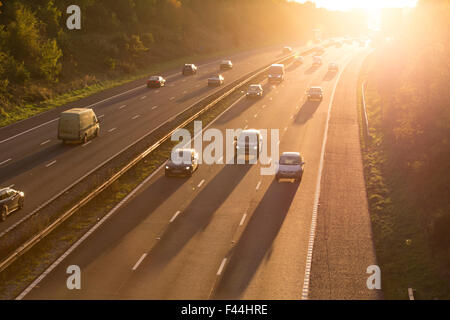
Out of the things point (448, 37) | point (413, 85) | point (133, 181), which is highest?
point (448, 37)

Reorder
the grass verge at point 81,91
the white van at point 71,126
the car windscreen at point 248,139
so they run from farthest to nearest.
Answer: the grass verge at point 81,91
the white van at point 71,126
the car windscreen at point 248,139

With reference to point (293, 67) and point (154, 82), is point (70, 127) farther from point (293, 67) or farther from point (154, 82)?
point (293, 67)

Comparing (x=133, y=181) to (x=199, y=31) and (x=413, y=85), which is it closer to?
(x=413, y=85)

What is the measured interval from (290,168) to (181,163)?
22.9ft

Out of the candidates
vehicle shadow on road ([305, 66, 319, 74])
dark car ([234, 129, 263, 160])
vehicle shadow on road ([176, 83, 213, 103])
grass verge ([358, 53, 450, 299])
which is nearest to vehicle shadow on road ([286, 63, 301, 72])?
vehicle shadow on road ([305, 66, 319, 74])

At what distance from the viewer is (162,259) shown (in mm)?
25125

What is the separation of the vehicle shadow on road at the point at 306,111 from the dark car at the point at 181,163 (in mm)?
20934

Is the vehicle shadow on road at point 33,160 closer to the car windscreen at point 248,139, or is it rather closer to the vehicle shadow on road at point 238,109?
the car windscreen at point 248,139

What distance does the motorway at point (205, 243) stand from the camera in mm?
22359

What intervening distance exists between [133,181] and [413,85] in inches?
1144

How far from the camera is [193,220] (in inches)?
1185

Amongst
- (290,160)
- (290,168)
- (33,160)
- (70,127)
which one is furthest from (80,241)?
(70,127)

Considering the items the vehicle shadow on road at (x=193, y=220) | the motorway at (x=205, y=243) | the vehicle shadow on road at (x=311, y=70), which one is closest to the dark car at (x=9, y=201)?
the motorway at (x=205, y=243)
